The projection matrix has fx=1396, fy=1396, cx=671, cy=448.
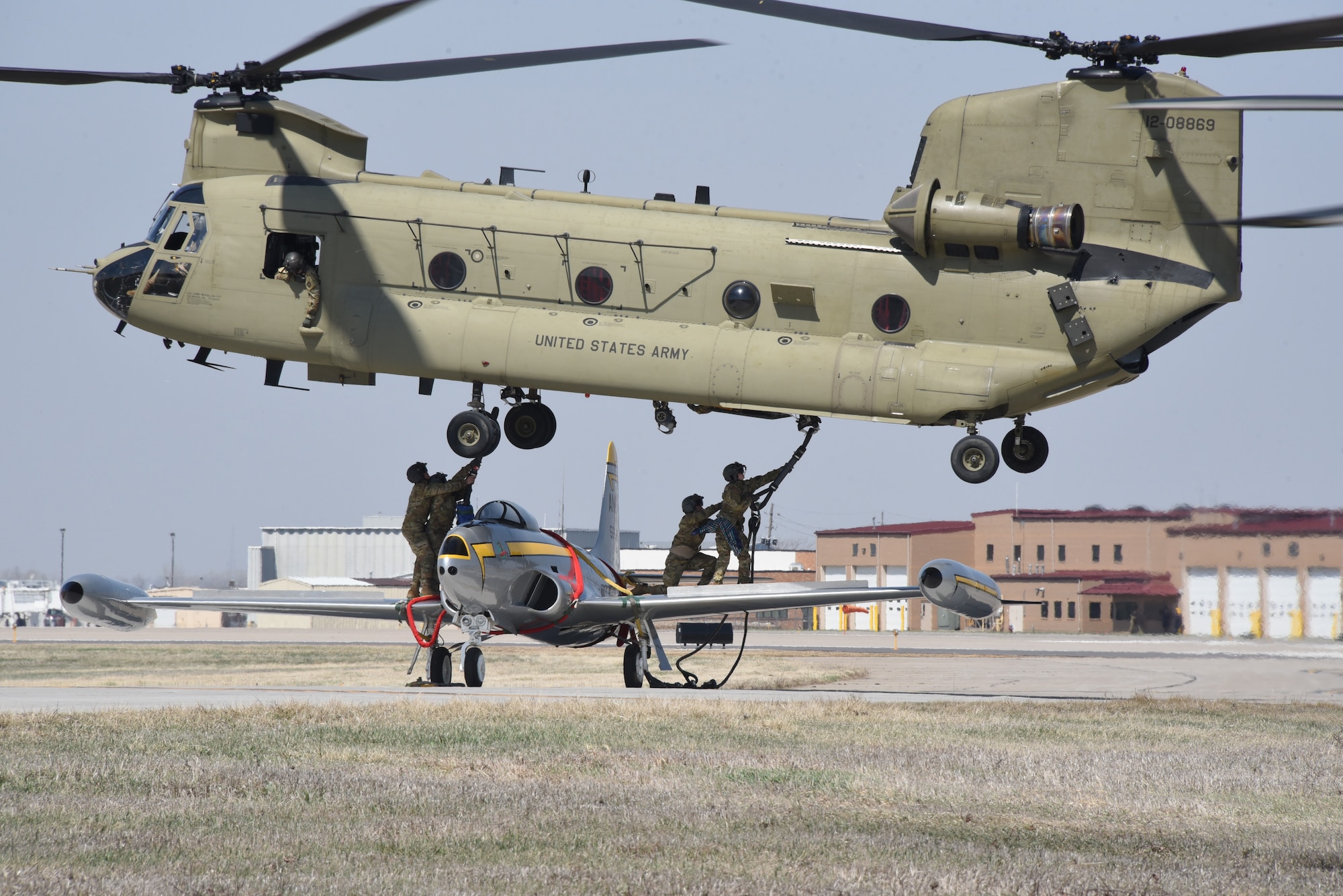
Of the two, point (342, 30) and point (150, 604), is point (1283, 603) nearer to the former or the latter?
point (150, 604)

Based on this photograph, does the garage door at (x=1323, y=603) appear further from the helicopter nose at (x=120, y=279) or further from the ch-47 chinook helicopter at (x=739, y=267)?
the helicopter nose at (x=120, y=279)

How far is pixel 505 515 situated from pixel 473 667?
8.61 feet

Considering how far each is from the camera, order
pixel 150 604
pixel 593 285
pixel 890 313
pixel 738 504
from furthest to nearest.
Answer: pixel 150 604 < pixel 738 504 < pixel 593 285 < pixel 890 313

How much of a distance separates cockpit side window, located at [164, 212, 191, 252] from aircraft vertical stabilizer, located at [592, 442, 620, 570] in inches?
607

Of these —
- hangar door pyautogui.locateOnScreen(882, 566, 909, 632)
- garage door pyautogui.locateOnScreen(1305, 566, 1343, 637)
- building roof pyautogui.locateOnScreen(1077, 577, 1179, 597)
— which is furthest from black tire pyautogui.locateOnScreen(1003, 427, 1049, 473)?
hangar door pyautogui.locateOnScreen(882, 566, 909, 632)

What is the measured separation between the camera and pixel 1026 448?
56.0 ft

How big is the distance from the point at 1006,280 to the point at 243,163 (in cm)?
984

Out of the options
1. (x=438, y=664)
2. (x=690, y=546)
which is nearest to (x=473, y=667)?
(x=438, y=664)

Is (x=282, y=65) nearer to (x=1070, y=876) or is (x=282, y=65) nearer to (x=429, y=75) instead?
(x=429, y=75)

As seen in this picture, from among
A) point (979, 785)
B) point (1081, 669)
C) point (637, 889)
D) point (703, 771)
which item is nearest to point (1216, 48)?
point (979, 785)

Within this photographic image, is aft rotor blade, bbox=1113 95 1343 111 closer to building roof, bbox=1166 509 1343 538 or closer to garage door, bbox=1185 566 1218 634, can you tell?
building roof, bbox=1166 509 1343 538

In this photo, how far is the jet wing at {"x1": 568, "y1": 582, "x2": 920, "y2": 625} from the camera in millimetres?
24078

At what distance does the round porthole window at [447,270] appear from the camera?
57.0 feet

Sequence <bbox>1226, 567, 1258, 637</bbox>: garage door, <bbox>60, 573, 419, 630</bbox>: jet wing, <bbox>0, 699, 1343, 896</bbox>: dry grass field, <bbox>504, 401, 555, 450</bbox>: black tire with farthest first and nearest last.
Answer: <bbox>1226, 567, 1258, 637</bbox>: garage door → <bbox>60, 573, 419, 630</bbox>: jet wing → <bbox>504, 401, 555, 450</bbox>: black tire → <bbox>0, 699, 1343, 896</bbox>: dry grass field
